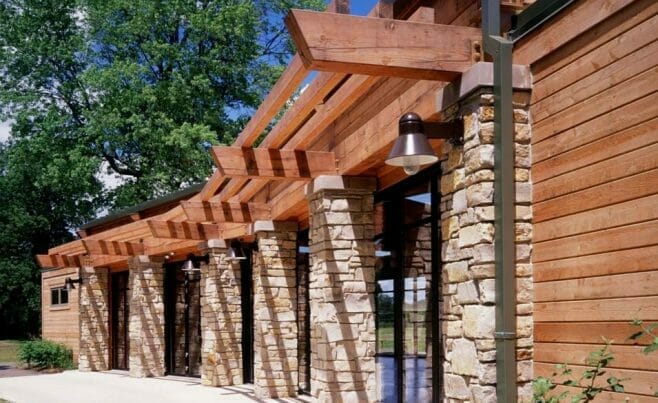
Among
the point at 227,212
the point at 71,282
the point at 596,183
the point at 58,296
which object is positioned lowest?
the point at 58,296

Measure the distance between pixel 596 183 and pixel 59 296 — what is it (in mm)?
21359

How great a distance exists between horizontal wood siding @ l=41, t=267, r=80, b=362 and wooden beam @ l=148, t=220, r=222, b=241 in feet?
27.9

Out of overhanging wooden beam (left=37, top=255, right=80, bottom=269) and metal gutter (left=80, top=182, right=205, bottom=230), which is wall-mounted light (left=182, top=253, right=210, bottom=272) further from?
A: overhanging wooden beam (left=37, top=255, right=80, bottom=269)

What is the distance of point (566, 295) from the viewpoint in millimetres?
4688

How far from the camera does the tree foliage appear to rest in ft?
80.8

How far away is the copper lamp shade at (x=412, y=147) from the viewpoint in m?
4.89

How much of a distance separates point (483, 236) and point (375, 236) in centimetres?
404

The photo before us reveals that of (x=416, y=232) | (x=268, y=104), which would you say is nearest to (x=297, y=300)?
(x=416, y=232)

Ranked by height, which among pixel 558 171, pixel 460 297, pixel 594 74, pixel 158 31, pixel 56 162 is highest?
pixel 158 31

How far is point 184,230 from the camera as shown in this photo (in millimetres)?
13617

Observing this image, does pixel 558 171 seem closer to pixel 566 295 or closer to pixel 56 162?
pixel 566 295

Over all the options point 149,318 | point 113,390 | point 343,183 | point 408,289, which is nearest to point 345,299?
point 408,289

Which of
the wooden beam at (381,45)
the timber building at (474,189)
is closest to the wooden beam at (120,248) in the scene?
the timber building at (474,189)

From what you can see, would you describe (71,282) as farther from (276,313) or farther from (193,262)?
(276,313)
